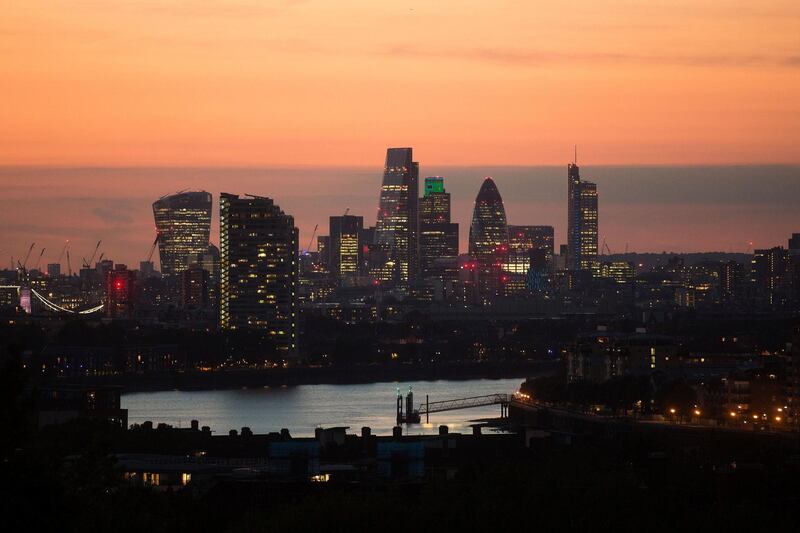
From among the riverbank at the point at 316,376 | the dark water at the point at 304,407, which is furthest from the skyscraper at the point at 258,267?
the dark water at the point at 304,407

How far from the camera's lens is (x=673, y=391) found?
5134cm

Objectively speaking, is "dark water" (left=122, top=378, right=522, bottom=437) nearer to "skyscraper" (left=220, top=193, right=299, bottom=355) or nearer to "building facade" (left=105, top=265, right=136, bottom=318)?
"skyscraper" (left=220, top=193, right=299, bottom=355)

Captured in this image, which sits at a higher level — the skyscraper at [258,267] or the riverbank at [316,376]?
the skyscraper at [258,267]

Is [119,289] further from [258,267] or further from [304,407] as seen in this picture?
[304,407]

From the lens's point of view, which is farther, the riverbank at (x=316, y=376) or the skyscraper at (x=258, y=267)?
the skyscraper at (x=258, y=267)

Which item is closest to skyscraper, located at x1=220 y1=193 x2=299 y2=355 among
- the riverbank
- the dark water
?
the riverbank

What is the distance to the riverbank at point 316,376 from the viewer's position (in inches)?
3076

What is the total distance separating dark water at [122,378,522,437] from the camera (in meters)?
50.3

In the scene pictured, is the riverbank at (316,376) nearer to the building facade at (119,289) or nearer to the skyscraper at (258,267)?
the skyscraper at (258,267)

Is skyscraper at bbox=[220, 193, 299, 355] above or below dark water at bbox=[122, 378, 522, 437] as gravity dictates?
above

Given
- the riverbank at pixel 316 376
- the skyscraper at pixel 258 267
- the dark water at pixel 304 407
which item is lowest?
the dark water at pixel 304 407

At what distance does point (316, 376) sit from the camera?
279 feet

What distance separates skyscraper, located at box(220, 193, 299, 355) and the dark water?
17.3 meters

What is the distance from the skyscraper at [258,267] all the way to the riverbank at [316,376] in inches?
373
